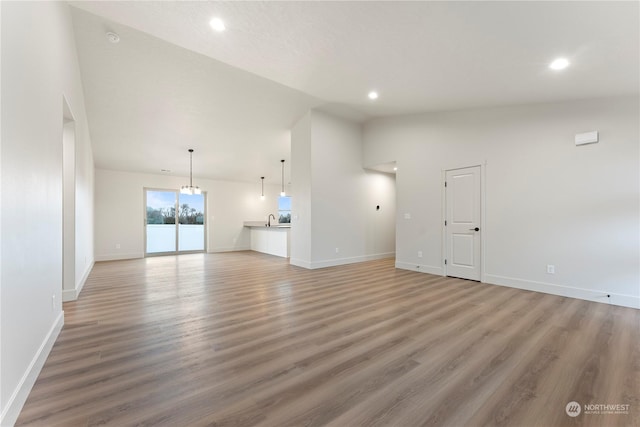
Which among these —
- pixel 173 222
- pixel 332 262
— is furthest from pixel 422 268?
pixel 173 222

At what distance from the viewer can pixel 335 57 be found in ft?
11.8

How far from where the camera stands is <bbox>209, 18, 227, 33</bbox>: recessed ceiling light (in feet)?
9.70

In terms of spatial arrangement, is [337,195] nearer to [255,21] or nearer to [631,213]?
[255,21]

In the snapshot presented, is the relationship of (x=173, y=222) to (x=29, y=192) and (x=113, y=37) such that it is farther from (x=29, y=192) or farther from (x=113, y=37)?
(x=29, y=192)

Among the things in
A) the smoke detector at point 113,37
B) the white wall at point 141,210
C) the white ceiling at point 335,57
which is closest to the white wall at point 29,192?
the smoke detector at point 113,37

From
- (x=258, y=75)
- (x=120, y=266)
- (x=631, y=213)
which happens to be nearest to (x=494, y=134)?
(x=631, y=213)

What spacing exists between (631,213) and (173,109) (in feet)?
23.9

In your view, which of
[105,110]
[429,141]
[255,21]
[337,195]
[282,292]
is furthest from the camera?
[337,195]

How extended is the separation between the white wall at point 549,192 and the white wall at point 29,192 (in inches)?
221

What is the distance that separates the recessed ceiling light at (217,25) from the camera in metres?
2.96

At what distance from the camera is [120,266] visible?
21.6 feet

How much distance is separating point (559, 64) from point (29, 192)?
16.9 feet

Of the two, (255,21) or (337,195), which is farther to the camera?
(337,195)

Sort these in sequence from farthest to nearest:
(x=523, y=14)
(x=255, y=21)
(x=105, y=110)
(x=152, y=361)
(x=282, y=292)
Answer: (x=105, y=110) < (x=282, y=292) < (x=255, y=21) < (x=523, y=14) < (x=152, y=361)
